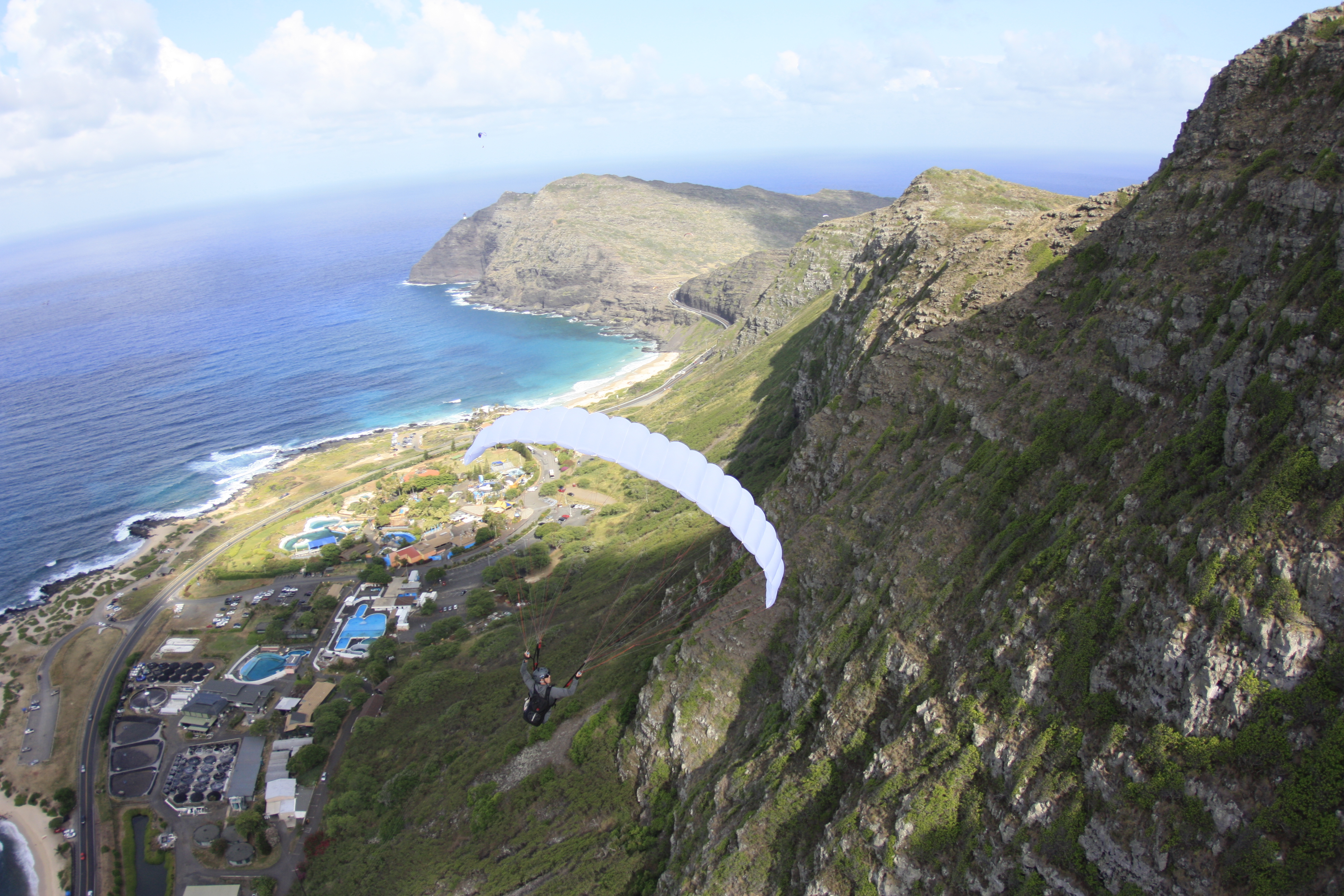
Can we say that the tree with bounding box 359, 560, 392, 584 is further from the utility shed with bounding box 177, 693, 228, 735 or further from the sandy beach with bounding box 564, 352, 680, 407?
the sandy beach with bounding box 564, 352, 680, 407

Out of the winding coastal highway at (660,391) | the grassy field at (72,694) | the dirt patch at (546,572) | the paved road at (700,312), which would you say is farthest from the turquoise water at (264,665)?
the paved road at (700,312)

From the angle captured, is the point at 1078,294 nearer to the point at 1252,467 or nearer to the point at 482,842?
the point at 1252,467

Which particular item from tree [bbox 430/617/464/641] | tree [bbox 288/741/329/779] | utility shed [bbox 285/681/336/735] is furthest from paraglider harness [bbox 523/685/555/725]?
tree [bbox 430/617/464/641]

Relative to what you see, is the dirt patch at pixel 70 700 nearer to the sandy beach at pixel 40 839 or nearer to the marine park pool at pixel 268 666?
the sandy beach at pixel 40 839

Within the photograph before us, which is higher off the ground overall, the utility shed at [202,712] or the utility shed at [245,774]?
the utility shed at [245,774]

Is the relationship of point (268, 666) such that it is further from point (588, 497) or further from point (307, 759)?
point (588, 497)

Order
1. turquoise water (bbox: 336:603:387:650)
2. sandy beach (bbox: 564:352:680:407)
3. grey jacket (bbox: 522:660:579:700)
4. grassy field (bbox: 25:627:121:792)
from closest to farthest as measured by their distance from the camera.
→ 1. grey jacket (bbox: 522:660:579:700)
2. grassy field (bbox: 25:627:121:792)
3. turquoise water (bbox: 336:603:387:650)
4. sandy beach (bbox: 564:352:680:407)
